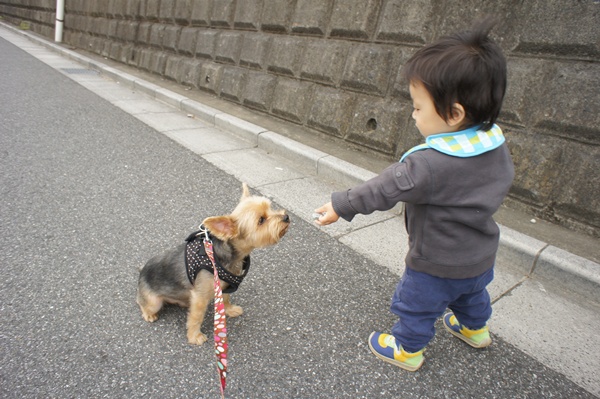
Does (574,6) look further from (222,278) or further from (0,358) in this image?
(0,358)

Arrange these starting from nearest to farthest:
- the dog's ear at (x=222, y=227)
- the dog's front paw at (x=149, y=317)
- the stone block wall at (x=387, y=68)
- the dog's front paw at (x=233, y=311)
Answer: the dog's ear at (x=222, y=227), the dog's front paw at (x=149, y=317), the dog's front paw at (x=233, y=311), the stone block wall at (x=387, y=68)

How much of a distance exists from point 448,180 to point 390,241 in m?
1.97

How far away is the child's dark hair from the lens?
1.61 m

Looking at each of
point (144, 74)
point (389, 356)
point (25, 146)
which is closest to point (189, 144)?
point (25, 146)

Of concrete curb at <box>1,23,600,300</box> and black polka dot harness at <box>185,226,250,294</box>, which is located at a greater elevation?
concrete curb at <box>1,23,600,300</box>

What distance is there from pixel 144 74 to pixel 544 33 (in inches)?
397

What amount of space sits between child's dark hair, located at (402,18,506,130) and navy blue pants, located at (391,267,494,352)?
89 cm

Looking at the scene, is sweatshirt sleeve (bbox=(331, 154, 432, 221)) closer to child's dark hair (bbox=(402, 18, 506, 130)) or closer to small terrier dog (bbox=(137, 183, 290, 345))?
child's dark hair (bbox=(402, 18, 506, 130))

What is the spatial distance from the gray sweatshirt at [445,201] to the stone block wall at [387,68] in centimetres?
233

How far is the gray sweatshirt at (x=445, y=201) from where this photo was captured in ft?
5.66

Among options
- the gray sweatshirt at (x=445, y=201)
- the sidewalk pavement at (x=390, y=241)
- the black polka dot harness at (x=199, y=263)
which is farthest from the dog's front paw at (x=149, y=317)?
the sidewalk pavement at (x=390, y=241)

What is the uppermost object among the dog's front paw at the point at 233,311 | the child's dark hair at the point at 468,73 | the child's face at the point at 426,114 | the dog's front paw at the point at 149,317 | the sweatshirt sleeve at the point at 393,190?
the child's dark hair at the point at 468,73

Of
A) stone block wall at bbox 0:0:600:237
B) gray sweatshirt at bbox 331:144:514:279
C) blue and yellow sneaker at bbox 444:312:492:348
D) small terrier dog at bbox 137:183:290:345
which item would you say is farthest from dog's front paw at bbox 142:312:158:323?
stone block wall at bbox 0:0:600:237

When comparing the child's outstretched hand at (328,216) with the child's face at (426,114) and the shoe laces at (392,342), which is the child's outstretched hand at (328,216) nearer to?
the child's face at (426,114)
